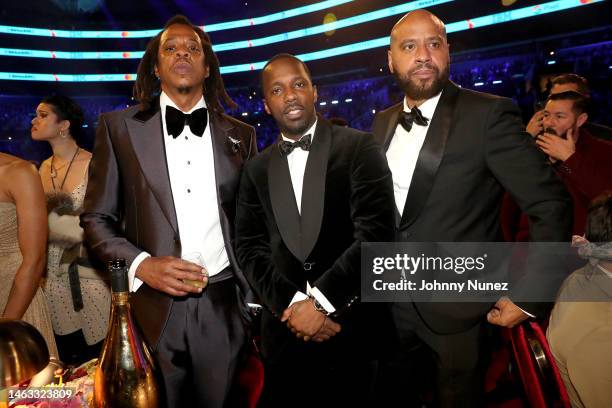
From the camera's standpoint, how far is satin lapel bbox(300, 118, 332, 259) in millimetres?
1789

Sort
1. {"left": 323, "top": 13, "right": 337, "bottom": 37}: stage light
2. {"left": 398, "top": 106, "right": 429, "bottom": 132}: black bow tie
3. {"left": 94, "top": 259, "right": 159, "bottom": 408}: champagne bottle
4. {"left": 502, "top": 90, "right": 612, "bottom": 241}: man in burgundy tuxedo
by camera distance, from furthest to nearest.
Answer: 1. {"left": 323, "top": 13, "right": 337, "bottom": 37}: stage light
2. {"left": 502, "top": 90, "right": 612, "bottom": 241}: man in burgundy tuxedo
3. {"left": 398, "top": 106, "right": 429, "bottom": 132}: black bow tie
4. {"left": 94, "top": 259, "right": 159, "bottom": 408}: champagne bottle

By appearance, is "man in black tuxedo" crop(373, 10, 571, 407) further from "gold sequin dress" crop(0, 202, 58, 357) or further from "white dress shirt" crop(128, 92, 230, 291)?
"gold sequin dress" crop(0, 202, 58, 357)

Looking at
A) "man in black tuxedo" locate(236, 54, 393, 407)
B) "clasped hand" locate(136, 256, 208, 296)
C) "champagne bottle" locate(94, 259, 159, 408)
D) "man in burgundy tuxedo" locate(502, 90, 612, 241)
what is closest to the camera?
"champagne bottle" locate(94, 259, 159, 408)

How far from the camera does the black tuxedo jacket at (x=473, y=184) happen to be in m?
1.67

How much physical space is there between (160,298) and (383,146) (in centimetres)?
104

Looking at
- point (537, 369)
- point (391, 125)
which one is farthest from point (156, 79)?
point (537, 369)

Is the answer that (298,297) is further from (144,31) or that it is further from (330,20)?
(144,31)

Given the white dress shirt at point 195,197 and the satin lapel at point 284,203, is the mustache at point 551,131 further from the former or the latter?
the white dress shirt at point 195,197

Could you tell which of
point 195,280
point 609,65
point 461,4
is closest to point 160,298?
point 195,280

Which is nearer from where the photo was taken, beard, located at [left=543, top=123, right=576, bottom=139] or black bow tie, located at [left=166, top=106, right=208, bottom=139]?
black bow tie, located at [left=166, top=106, right=208, bottom=139]

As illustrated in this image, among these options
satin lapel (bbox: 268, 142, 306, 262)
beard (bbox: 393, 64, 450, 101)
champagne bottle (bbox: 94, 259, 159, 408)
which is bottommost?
champagne bottle (bbox: 94, 259, 159, 408)

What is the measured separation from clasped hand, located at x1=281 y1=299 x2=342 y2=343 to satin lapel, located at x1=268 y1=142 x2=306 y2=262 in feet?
0.57

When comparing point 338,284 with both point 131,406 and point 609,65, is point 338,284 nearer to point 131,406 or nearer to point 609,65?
point 131,406

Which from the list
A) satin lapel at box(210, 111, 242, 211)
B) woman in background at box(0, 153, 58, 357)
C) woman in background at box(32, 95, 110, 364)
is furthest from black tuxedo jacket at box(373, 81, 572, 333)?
woman in background at box(32, 95, 110, 364)
